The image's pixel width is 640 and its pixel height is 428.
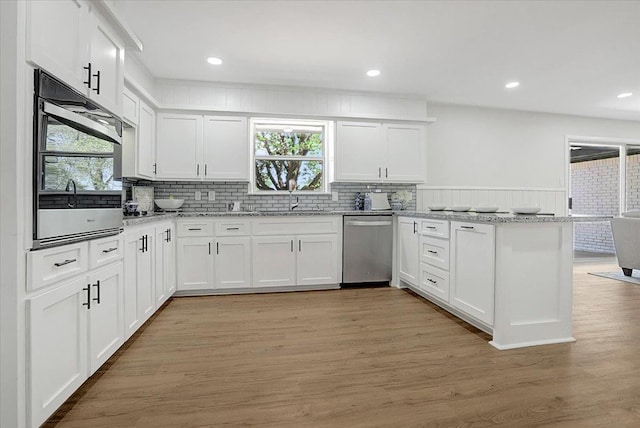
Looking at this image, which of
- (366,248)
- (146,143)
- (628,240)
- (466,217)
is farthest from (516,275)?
(146,143)

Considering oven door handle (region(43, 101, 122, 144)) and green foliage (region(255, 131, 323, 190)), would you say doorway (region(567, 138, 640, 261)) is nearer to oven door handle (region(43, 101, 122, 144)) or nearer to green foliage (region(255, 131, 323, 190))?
green foliage (region(255, 131, 323, 190))

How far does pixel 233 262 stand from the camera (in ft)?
12.0

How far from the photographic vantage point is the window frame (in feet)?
14.0

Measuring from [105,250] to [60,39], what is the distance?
1106 mm

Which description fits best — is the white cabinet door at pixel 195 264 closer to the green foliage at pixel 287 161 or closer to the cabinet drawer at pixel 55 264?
the green foliage at pixel 287 161

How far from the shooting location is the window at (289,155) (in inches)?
172

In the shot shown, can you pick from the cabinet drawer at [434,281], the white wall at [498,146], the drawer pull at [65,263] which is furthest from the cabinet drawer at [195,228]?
the white wall at [498,146]

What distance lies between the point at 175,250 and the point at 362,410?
2685mm

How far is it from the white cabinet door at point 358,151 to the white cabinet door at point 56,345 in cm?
309

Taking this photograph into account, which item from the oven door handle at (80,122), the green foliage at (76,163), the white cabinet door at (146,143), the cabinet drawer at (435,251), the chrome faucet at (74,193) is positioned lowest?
the cabinet drawer at (435,251)

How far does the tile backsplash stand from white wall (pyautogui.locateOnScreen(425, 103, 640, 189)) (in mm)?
1062

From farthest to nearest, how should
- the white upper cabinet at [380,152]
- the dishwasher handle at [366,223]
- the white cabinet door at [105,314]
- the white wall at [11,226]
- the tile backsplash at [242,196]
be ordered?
the white upper cabinet at [380,152] < the tile backsplash at [242,196] < the dishwasher handle at [366,223] < the white cabinet door at [105,314] < the white wall at [11,226]

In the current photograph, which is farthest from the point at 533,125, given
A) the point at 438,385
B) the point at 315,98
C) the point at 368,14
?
the point at 438,385

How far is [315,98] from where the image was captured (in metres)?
4.20
